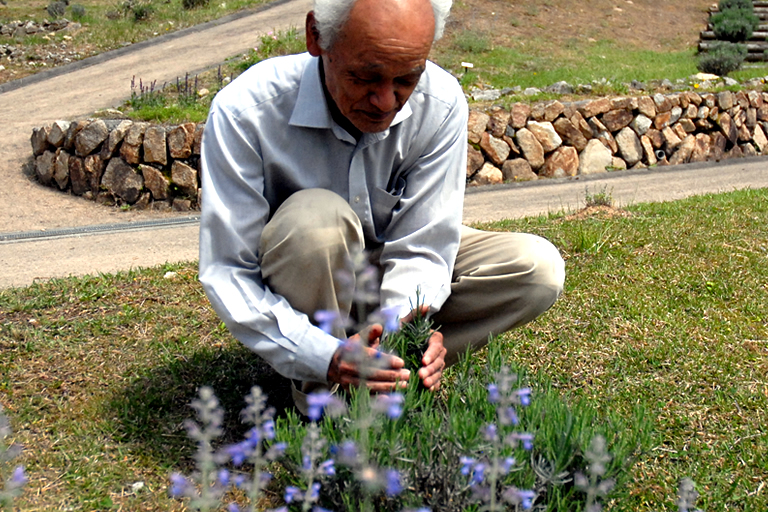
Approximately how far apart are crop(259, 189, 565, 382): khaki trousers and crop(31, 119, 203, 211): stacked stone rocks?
5.51 meters

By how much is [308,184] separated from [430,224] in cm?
44

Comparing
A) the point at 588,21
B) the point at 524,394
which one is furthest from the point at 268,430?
the point at 588,21

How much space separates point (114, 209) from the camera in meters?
7.88

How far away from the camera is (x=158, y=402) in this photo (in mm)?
2904

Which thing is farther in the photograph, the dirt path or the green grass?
the dirt path

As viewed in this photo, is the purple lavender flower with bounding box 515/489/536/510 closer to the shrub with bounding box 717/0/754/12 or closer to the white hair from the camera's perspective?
the white hair

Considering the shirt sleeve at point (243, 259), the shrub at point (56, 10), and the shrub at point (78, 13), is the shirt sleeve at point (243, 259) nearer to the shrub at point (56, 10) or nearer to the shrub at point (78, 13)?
the shrub at point (78, 13)

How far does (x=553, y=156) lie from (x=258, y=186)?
25.5 feet

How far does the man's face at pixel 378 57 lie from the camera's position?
2.17m

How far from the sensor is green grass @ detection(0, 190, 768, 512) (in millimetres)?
2416

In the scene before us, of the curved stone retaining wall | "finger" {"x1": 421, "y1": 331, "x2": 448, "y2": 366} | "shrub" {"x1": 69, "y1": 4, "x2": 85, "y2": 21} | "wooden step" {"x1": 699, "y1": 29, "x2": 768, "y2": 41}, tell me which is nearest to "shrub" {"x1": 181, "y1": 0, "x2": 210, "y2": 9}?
"shrub" {"x1": 69, "y1": 4, "x2": 85, "y2": 21}

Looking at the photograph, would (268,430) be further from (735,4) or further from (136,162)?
(735,4)

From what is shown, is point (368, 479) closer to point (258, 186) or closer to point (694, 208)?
point (258, 186)

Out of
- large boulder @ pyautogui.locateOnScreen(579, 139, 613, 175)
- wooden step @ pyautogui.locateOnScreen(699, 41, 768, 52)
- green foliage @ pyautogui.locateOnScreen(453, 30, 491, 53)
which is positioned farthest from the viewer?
wooden step @ pyautogui.locateOnScreen(699, 41, 768, 52)
